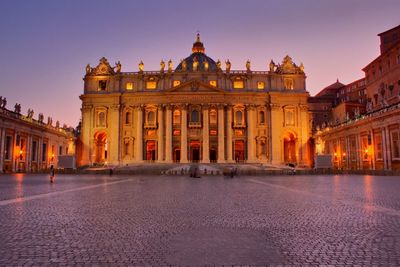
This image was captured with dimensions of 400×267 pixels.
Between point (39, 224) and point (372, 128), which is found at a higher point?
point (372, 128)

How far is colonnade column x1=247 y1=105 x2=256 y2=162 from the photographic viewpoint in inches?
2749

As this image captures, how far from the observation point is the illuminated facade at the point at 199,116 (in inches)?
2753

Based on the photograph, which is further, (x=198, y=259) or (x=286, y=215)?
(x=286, y=215)

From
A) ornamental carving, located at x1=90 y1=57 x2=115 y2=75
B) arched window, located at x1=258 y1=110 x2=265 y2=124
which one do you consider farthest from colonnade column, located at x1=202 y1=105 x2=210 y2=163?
ornamental carving, located at x1=90 y1=57 x2=115 y2=75

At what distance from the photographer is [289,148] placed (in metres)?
74.1

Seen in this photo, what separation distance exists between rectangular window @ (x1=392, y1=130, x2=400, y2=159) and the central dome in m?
40.1

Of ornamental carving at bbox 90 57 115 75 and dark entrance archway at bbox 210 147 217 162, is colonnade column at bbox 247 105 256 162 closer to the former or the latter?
dark entrance archway at bbox 210 147 217 162

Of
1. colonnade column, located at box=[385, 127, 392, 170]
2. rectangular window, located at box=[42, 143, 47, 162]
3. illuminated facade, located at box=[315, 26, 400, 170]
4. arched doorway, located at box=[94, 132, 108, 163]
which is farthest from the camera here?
arched doorway, located at box=[94, 132, 108, 163]

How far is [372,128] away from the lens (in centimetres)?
4706

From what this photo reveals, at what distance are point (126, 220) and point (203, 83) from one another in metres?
61.2

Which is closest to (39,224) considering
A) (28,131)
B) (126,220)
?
(126,220)

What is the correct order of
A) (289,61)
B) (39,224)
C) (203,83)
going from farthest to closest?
(289,61)
(203,83)
(39,224)

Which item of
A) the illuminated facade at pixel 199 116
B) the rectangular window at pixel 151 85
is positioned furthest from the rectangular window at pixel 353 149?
the rectangular window at pixel 151 85

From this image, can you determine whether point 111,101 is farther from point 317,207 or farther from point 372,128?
point 317,207
